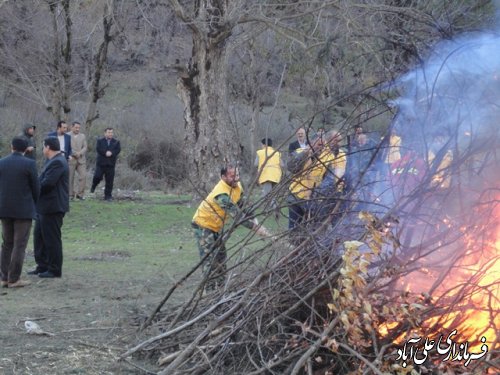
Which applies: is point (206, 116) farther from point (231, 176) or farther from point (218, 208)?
point (231, 176)

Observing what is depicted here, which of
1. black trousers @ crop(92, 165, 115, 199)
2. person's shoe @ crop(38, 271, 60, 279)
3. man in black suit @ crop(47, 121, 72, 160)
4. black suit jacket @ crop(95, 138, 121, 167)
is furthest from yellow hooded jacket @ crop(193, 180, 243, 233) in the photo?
black suit jacket @ crop(95, 138, 121, 167)

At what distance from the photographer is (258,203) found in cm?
720

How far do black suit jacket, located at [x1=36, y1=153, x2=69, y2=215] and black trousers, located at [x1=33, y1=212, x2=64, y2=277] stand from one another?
115mm

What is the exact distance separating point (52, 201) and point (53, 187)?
0.19 m

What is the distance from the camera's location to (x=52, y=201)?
11055 millimetres

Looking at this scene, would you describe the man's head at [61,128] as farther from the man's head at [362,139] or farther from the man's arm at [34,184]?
the man's head at [362,139]

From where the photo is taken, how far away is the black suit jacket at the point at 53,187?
10945 millimetres

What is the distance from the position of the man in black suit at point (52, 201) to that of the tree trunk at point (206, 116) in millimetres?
8634

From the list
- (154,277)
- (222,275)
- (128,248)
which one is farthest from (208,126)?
(222,275)

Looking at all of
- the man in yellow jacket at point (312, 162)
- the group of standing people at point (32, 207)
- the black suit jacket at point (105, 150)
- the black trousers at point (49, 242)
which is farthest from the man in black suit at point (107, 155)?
the man in yellow jacket at point (312, 162)

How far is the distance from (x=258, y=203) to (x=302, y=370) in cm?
169

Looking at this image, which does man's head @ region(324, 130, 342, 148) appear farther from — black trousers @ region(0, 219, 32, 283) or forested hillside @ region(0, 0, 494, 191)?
black trousers @ region(0, 219, 32, 283)

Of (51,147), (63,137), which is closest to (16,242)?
(51,147)

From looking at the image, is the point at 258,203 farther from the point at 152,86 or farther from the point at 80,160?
the point at 152,86
